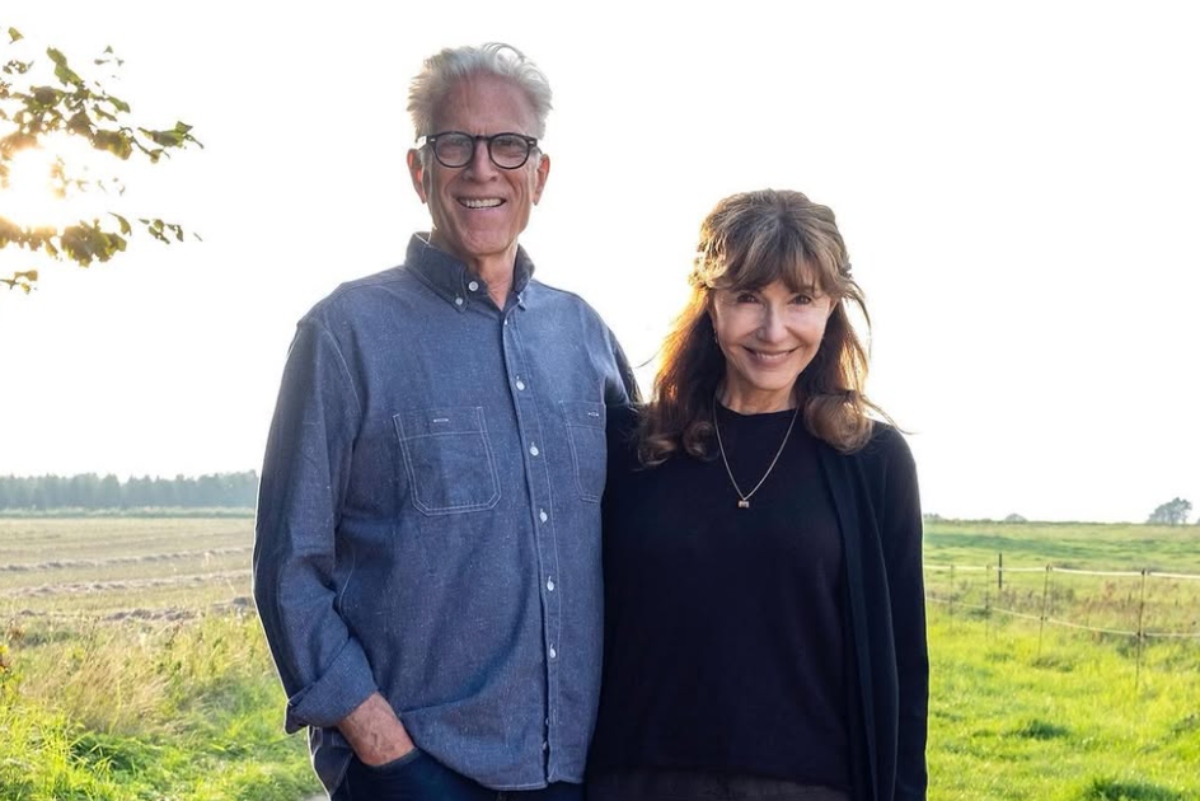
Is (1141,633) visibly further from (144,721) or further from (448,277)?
(448,277)

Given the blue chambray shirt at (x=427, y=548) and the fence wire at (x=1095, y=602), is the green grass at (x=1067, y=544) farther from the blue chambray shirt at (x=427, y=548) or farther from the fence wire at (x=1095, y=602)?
the blue chambray shirt at (x=427, y=548)

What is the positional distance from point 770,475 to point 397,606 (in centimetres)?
86

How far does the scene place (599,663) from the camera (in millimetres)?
3188

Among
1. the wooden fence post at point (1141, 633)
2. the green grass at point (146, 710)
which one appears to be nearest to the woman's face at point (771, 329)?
the green grass at point (146, 710)

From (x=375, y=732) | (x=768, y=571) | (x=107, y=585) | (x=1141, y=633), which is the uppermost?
(x=768, y=571)

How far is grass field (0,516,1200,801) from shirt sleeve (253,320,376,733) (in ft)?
11.6

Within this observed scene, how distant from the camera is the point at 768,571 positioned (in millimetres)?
3021

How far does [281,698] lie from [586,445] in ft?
26.9

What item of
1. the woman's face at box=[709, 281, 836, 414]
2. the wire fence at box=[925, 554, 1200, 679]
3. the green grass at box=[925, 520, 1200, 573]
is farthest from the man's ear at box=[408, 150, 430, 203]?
the green grass at box=[925, 520, 1200, 573]

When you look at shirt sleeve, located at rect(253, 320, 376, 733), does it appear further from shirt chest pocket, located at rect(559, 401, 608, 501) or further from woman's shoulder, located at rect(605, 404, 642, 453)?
woman's shoulder, located at rect(605, 404, 642, 453)

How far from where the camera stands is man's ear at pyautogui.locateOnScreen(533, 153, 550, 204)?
3301 mm

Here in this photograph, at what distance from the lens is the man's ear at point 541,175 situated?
10.8 ft

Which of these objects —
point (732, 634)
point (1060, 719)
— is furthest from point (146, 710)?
point (1060, 719)

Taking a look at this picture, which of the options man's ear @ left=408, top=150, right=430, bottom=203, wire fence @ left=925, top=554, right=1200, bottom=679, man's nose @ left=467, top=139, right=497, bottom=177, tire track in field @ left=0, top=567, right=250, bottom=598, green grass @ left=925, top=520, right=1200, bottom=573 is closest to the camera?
man's nose @ left=467, top=139, right=497, bottom=177
